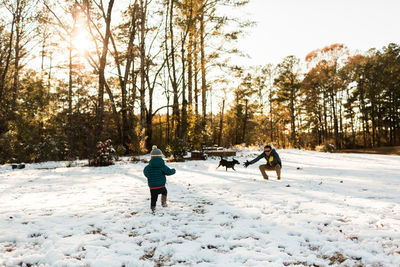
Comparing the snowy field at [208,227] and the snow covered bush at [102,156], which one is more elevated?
the snow covered bush at [102,156]

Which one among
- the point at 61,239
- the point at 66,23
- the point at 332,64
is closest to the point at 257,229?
the point at 61,239

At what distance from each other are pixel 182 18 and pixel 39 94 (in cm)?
1513

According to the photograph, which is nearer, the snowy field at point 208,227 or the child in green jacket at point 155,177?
the snowy field at point 208,227

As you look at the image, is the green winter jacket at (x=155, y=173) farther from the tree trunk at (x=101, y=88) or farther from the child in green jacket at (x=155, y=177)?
the tree trunk at (x=101, y=88)

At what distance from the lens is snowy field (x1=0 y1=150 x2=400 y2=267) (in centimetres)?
329

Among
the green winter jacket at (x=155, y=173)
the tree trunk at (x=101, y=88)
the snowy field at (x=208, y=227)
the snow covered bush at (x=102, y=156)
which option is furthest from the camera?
the tree trunk at (x=101, y=88)

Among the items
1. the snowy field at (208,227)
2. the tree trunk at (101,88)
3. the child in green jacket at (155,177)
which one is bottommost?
the snowy field at (208,227)

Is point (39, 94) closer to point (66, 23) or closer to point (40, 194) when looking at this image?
point (66, 23)

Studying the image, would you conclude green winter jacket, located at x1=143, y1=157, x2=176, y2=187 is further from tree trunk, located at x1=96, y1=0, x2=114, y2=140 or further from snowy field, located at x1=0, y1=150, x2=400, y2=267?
tree trunk, located at x1=96, y1=0, x2=114, y2=140

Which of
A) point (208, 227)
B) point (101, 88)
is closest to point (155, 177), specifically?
point (208, 227)

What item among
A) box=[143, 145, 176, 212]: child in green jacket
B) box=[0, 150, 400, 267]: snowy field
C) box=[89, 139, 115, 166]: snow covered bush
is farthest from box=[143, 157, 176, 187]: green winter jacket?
box=[89, 139, 115, 166]: snow covered bush

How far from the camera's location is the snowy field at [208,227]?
3.29 metres

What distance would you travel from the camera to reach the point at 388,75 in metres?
37.3

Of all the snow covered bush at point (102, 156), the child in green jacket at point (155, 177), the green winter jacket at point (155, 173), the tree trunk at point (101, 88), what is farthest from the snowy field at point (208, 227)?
the tree trunk at point (101, 88)
